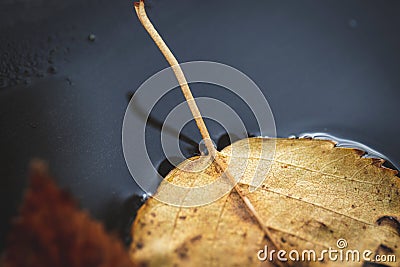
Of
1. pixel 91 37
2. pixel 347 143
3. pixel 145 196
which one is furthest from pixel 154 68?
pixel 347 143

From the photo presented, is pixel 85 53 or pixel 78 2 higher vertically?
pixel 78 2

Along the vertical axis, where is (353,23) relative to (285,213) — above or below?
above

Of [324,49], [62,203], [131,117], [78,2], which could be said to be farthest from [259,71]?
[62,203]

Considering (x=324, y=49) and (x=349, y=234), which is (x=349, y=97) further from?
(x=349, y=234)

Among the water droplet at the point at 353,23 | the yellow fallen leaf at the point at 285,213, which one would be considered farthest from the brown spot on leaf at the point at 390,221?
the water droplet at the point at 353,23

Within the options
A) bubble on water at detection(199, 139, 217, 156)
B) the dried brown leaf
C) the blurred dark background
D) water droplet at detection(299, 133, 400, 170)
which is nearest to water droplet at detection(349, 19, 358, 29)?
the blurred dark background

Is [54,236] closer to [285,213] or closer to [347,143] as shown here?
[285,213]
